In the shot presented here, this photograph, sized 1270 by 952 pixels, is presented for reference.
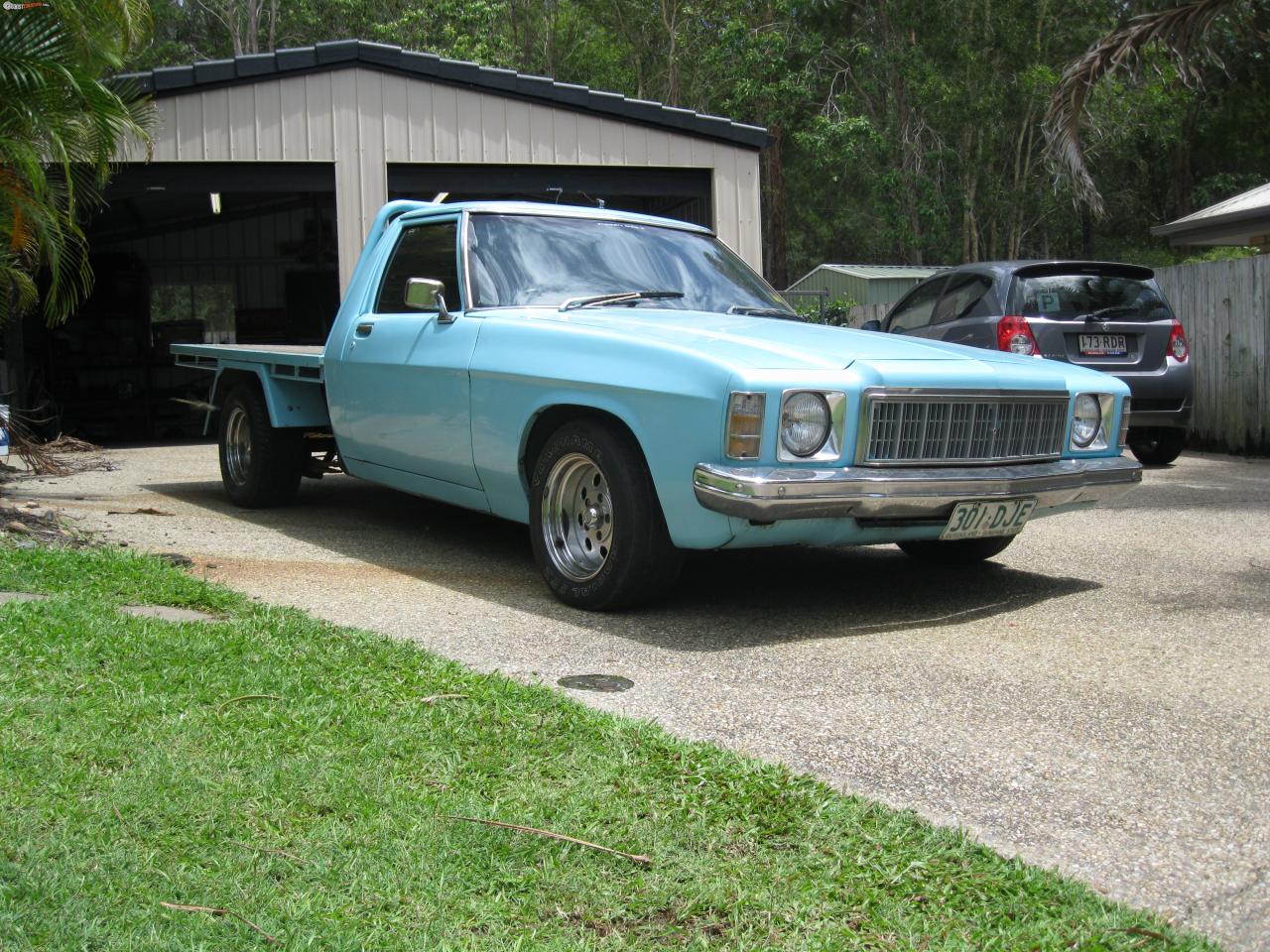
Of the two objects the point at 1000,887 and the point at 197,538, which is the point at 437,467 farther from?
the point at 1000,887

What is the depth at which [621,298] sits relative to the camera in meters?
6.27

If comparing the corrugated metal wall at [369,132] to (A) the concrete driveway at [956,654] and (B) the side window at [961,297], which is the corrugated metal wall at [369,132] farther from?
(A) the concrete driveway at [956,654]

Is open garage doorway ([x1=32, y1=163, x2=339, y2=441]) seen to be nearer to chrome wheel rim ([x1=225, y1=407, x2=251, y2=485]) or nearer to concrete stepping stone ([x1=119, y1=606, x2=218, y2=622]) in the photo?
chrome wheel rim ([x1=225, y1=407, x2=251, y2=485])

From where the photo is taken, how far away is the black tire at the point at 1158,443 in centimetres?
1152

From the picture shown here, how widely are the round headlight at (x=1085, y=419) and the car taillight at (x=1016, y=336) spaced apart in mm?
4624

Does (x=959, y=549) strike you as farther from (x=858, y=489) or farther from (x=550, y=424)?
(x=550, y=424)

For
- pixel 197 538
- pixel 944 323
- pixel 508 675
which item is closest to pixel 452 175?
pixel 944 323

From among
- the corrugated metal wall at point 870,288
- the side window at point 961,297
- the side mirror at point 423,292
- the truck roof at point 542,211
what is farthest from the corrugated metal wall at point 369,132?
the corrugated metal wall at point 870,288

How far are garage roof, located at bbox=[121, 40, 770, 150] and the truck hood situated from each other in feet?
28.3

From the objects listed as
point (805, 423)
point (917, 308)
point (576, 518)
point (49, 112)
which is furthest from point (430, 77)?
point (805, 423)

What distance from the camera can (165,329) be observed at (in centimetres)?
2202

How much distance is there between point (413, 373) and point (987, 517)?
291cm

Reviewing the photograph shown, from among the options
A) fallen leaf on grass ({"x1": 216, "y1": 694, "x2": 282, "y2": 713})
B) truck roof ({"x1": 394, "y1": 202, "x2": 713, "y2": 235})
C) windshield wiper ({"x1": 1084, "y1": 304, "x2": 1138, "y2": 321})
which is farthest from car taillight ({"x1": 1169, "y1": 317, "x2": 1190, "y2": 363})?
fallen leaf on grass ({"x1": 216, "y1": 694, "x2": 282, "y2": 713})

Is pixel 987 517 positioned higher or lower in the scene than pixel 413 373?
lower
